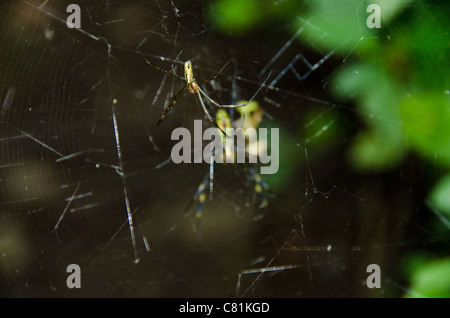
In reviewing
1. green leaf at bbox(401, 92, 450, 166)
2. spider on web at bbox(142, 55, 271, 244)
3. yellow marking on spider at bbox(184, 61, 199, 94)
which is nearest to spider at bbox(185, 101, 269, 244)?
spider on web at bbox(142, 55, 271, 244)

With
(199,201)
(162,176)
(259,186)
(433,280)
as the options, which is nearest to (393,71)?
(433,280)

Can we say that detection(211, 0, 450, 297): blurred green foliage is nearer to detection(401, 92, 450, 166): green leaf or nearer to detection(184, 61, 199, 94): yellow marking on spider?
detection(401, 92, 450, 166): green leaf

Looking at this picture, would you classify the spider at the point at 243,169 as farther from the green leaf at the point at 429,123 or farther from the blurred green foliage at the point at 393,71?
the green leaf at the point at 429,123

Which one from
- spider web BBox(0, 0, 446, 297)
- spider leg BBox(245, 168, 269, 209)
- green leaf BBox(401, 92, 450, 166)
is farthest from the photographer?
spider leg BBox(245, 168, 269, 209)

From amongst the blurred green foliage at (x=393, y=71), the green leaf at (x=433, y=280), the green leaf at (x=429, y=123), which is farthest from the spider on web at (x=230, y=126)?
the green leaf at (x=433, y=280)

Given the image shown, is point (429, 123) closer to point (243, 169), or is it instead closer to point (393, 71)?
point (393, 71)

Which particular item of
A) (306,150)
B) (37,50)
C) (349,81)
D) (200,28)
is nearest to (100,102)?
(37,50)
